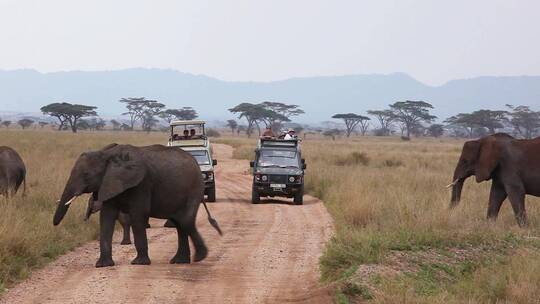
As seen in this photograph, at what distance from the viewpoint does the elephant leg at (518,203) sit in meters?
13.9

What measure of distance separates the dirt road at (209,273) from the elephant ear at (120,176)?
112 cm

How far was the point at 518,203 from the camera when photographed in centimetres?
1403

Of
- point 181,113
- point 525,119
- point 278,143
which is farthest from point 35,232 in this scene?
point 181,113

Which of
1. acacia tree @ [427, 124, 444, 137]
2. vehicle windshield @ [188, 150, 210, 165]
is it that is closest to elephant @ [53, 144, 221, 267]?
vehicle windshield @ [188, 150, 210, 165]

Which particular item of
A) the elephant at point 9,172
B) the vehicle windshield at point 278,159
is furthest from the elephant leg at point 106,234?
the vehicle windshield at point 278,159

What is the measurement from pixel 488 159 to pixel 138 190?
24.3 ft

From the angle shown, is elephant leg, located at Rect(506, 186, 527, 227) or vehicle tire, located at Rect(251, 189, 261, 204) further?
vehicle tire, located at Rect(251, 189, 261, 204)

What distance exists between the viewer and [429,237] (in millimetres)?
11211

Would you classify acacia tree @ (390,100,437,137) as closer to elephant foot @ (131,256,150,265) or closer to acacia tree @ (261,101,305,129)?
acacia tree @ (261,101,305,129)

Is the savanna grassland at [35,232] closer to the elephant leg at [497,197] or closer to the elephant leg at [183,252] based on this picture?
the elephant leg at [183,252]

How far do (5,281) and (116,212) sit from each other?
211 centimetres

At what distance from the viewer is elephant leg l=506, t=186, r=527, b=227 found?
13883 millimetres

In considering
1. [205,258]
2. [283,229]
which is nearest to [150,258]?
[205,258]

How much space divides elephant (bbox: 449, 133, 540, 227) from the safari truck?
348 inches
